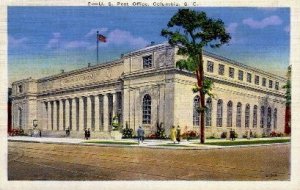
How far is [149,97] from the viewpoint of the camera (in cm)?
812

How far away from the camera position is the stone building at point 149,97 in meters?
7.79

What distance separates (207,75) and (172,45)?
25.9 inches

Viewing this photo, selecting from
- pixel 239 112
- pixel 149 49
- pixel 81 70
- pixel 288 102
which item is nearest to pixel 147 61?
pixel 149 49

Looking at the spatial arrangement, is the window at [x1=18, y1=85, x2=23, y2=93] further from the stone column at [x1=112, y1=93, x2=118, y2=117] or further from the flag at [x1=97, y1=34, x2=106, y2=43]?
the stone column at [x1=112, y1=93, x2=118, y2=117]

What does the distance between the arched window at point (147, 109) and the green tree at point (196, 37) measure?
678 millimetres

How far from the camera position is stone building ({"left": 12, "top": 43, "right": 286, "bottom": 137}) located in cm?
779

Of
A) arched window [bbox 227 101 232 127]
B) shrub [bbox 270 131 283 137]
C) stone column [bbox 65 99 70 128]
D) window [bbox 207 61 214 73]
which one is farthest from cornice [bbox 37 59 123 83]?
shrub [bbox 270 131 283 137]

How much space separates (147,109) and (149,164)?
1.01 meters

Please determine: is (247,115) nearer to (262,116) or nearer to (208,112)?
(262,116)

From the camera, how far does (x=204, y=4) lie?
736cm

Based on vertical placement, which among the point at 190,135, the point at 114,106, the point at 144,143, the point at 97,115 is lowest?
the point at 144,143

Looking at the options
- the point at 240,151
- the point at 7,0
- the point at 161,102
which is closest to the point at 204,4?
the point at 161,102

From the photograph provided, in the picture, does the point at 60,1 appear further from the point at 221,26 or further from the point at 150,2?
the point at 221,26

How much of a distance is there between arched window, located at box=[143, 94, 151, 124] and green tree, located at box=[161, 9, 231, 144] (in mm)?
678
